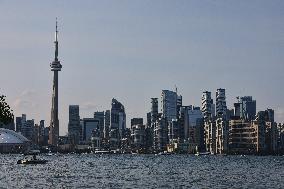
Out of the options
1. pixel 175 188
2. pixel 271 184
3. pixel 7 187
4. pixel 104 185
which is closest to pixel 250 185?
pixel 271 184

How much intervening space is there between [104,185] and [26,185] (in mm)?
13767

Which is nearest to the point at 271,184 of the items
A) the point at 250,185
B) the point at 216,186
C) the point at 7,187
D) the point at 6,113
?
the point at 250,185

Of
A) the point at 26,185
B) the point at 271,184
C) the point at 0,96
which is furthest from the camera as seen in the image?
the point at 271,184

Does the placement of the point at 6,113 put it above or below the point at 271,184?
above

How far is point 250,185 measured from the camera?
120250mm

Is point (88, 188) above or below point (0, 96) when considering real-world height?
below

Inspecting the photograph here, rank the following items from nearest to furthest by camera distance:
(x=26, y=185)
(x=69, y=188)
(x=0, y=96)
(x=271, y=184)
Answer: (x=0, y=96) → (x=69, y=188) → (x=26, y=185) → (x=271, y=184)

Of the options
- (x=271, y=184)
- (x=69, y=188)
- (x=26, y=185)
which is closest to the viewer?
(x=69, y=188)

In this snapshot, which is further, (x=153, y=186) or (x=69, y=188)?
(x=153, y=186)

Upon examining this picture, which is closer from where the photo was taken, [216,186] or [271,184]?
[216,186]

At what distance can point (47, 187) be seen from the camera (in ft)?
358

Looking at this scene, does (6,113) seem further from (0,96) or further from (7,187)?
(7,187)

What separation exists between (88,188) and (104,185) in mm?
9099

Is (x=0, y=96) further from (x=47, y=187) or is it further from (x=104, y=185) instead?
(x=104, y=185)
